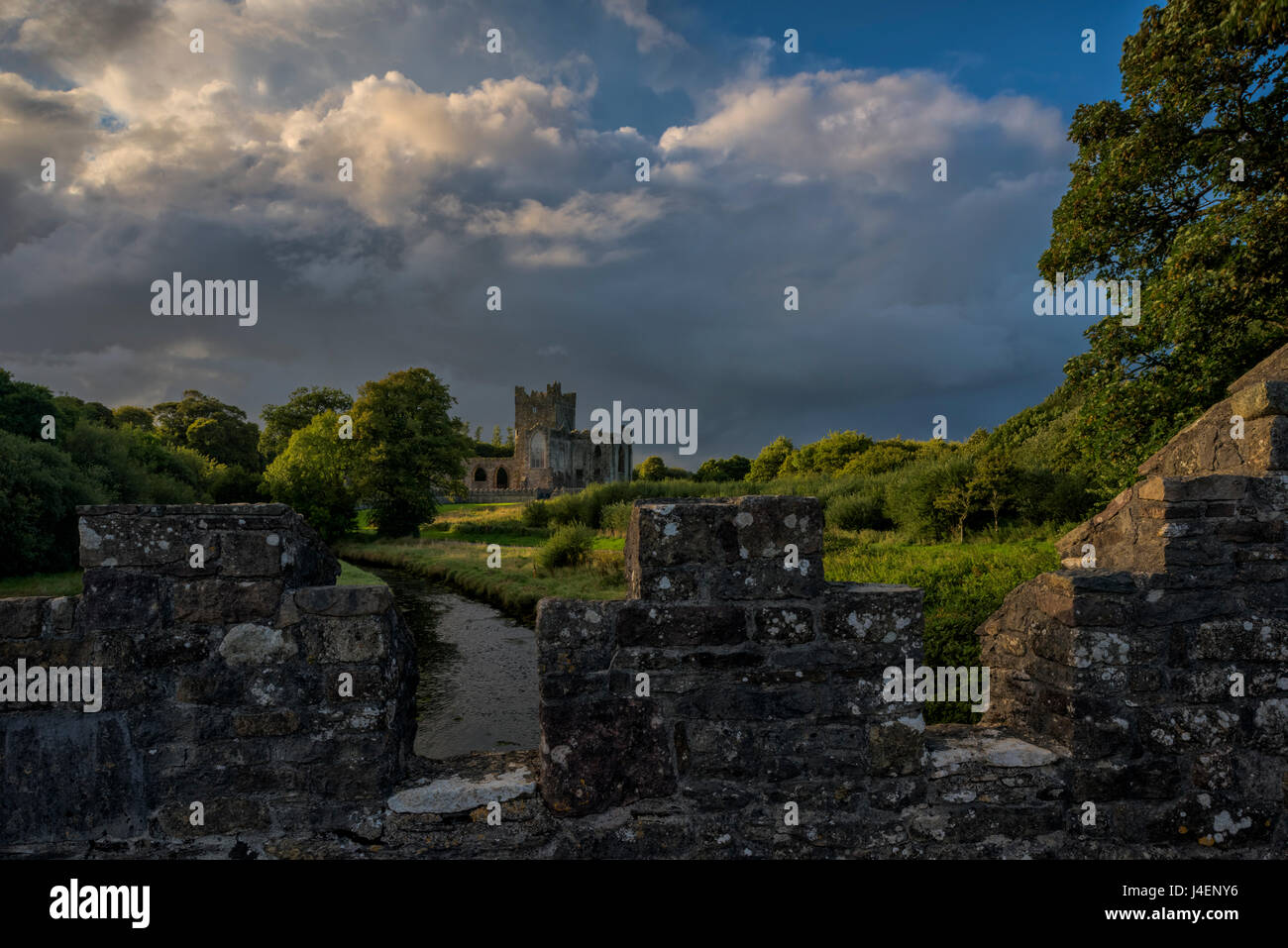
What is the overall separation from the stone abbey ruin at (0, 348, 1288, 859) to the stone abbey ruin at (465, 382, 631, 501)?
202ft

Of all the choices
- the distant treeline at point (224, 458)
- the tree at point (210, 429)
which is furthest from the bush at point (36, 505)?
the tree at point (210, 429)

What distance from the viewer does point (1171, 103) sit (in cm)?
896

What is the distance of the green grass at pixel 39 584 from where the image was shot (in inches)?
582

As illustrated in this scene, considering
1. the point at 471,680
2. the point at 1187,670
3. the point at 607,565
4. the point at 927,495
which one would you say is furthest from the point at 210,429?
the point at 1187,670

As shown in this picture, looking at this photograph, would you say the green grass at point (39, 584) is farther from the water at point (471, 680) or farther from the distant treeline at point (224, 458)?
the water at point (471, 680)

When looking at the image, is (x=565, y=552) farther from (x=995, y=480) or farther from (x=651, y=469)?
(x=651, y=469)

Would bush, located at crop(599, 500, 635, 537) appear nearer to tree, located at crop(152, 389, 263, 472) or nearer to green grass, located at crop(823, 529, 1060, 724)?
green grass, located at crop(823, 529, 1060, 724)

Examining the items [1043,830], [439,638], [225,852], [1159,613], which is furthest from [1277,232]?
[439,638]

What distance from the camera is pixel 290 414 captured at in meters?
41.3

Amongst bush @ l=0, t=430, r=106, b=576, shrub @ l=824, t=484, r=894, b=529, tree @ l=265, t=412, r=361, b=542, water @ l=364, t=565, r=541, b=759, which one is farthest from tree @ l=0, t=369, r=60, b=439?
shrub @ l=824, t=484, r=894, b=529

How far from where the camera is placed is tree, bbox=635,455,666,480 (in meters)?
78.2

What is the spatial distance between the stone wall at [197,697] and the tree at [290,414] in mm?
42610

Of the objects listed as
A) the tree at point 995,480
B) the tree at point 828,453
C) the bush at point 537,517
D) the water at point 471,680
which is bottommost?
the water at point 471,680

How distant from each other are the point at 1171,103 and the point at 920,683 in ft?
36.4
